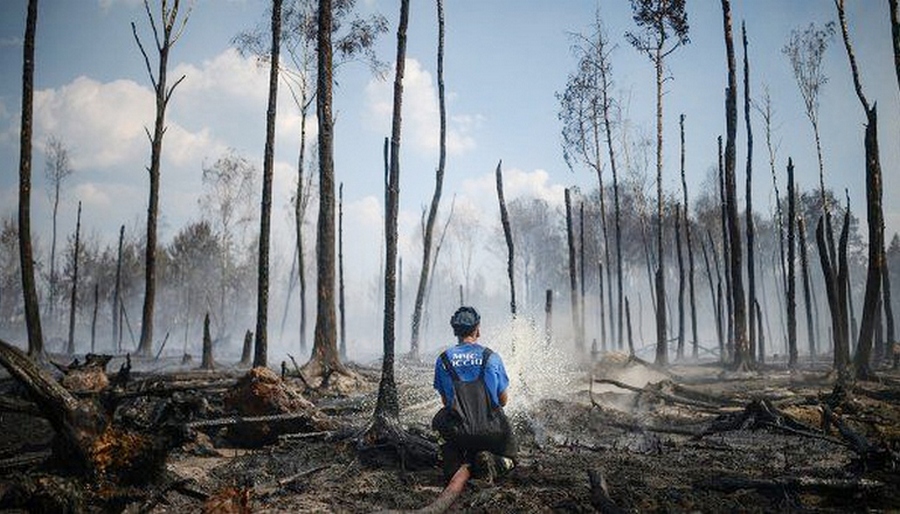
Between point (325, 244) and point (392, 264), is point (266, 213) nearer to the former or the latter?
point (325, 244)

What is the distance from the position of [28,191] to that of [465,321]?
14017 mm

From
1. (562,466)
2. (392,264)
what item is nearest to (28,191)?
(392,264)

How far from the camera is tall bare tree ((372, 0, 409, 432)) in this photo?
20.7ft

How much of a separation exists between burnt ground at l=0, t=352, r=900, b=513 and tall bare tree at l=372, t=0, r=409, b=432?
0.40 metres

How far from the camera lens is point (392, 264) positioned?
23.1 ft

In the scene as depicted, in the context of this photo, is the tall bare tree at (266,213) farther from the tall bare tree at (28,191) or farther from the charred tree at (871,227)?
the charred tree at (871,227)

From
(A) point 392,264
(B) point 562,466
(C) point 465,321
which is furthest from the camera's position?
(A) point 392,264

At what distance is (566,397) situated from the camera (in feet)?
38.8

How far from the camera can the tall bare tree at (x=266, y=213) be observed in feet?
38.4

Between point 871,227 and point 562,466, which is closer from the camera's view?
point 562,466

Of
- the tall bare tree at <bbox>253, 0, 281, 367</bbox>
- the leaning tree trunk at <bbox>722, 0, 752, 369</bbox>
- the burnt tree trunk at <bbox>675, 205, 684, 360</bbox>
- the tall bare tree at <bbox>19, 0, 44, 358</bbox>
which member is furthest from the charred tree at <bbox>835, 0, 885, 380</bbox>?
the tall bare tree at <bbox>19, 0, 44, 358</bbox>

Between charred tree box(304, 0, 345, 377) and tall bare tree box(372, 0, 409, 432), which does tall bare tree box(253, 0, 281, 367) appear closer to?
charred tree box(304, 0, 345, 377)

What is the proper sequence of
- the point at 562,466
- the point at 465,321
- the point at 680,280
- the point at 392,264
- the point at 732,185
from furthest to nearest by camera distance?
the point at 680,280 < the point at 732,185 < the point at 392,264 < the point at 562,466 < the point at 465,321

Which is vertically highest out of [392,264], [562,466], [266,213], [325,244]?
[266,213]
